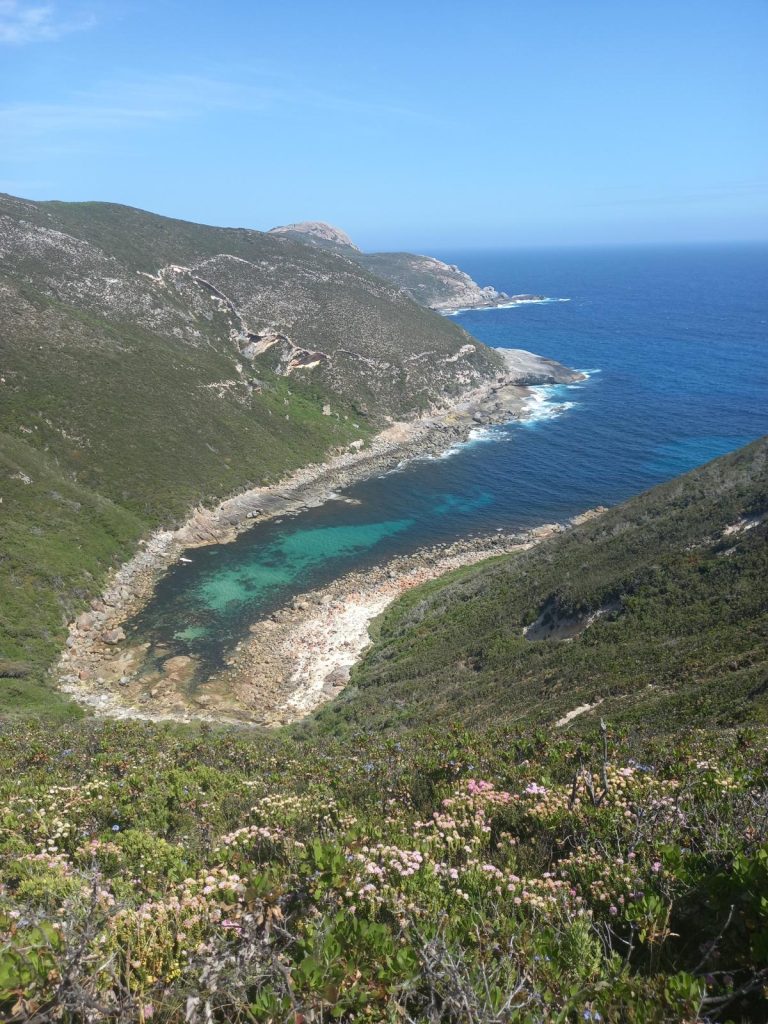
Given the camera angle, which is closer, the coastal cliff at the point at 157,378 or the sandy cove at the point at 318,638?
the sandy cove at the point at 318,638

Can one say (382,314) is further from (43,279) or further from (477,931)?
(477,931)

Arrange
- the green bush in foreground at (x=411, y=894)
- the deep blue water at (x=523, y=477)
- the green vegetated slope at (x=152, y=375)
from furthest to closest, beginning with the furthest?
the deep blue water at (x=523, y=477) < the green vegetated slope at (x=152, y=375) < the green bush in foreground at (x=411, y=894)

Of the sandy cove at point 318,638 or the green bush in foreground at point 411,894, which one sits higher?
the green bush in foreground at point 411,894

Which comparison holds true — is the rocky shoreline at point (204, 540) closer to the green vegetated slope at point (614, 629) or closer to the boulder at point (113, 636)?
the boulder at point (113, 636)

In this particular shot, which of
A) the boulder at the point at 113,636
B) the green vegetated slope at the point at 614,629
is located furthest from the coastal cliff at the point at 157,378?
the green vegetated slope at the point at 614,629

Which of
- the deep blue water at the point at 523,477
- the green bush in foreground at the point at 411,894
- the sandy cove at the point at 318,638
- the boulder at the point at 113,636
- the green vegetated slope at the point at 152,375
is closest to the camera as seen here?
the green bush in foreground at the point at 411,894

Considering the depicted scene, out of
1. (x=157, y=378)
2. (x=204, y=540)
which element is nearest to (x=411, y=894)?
(x=204, y=540)
